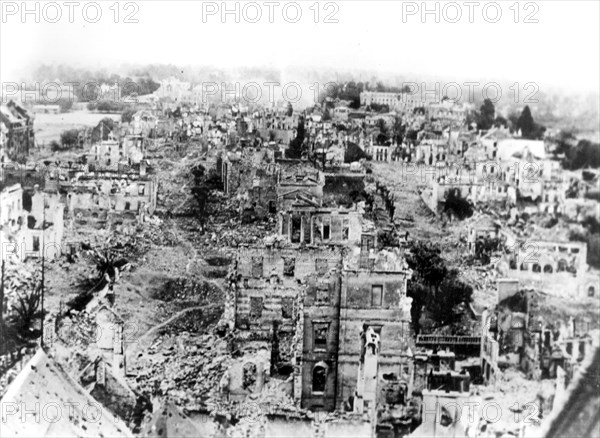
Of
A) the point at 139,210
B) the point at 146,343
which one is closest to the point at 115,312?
the point at 146,343

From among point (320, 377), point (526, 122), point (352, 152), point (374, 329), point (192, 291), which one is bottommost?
point (320, 377)

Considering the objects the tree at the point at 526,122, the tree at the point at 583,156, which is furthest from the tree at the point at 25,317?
the tree at the point at 583,156

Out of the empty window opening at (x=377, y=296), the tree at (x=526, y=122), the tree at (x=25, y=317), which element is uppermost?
the tree at (x=526, y=122)

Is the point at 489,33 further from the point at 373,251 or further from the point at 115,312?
the point at 115,312

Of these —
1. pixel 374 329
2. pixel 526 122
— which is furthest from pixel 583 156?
pixel 374 329

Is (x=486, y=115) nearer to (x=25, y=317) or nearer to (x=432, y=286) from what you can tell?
(x=432, y=286)

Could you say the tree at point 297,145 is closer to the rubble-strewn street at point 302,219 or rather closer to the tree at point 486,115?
the rubble-strewn street at point 302,219

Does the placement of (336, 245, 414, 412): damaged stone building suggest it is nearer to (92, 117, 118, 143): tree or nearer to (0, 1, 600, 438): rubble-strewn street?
(0, 1, 600, 438): rubble-strewn street

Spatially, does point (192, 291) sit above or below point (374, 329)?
above

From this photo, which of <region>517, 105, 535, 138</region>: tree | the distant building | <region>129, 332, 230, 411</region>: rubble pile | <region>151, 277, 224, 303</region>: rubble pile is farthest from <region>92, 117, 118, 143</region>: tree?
<region>517, 105, 535, 138</region>: tree
